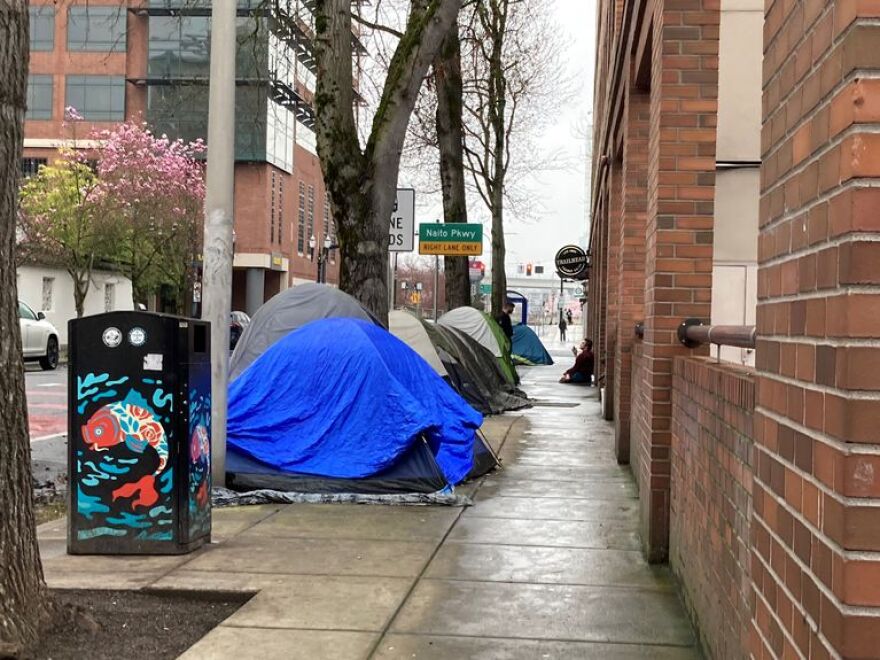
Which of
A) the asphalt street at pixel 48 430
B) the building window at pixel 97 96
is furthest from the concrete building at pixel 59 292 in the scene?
the asphalt street at pixel 48 430

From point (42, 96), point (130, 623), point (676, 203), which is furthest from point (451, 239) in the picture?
point (42, 96)

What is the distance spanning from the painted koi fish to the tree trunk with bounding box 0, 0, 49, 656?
159 centimetres

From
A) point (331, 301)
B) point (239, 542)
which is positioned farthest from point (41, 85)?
point (239, 542)

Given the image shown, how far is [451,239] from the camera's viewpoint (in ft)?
60.4

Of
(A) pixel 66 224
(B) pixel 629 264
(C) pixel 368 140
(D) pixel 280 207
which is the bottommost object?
(B) pixel 629 264

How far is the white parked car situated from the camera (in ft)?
75.5

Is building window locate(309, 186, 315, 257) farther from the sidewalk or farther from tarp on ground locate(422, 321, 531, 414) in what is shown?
the sidewalk

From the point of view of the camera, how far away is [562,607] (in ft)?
Result: 16.5

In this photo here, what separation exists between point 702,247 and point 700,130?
30.0 inches

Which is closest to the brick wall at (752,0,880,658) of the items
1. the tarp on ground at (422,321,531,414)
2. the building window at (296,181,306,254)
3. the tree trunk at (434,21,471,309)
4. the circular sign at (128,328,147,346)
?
the circular sign at (128,328,147,346)

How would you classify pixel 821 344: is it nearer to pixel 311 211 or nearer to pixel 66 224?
pixel 66 224

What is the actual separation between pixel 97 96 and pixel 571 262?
1392 inches

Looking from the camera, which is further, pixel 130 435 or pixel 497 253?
pixel 497 253

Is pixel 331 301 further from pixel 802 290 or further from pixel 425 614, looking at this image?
pixel 802 290
